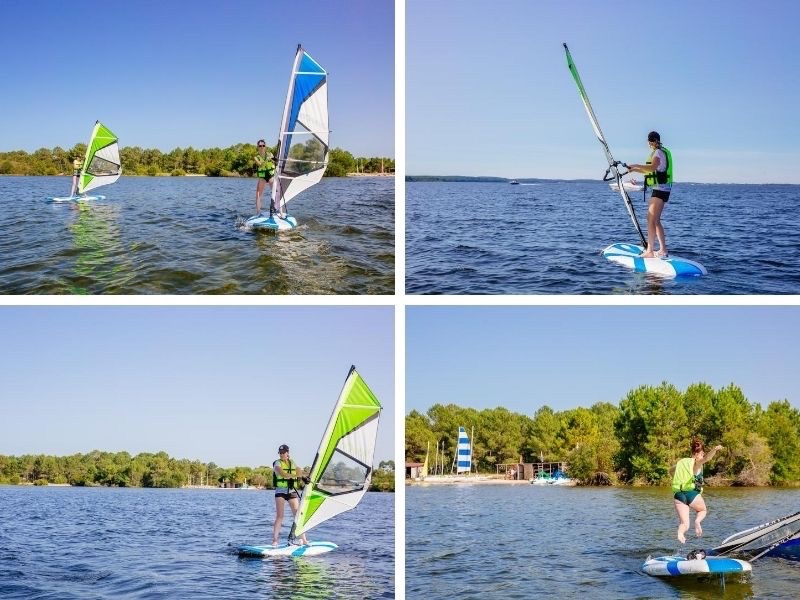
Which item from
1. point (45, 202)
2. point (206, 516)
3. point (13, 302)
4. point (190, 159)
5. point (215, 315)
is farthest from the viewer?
point (190, 159)

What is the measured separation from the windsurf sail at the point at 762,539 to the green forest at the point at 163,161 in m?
3.14

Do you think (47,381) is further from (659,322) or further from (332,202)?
(659,322)

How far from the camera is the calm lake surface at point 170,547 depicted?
11.6 feet

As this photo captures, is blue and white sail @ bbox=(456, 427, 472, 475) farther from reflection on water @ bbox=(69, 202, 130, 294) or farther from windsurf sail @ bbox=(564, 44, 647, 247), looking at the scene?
reflection on water @ bbox=(69, 202, 130, 294)

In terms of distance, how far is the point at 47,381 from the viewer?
4195mm

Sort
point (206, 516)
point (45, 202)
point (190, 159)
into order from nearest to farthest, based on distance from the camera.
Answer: point (206, 516), point (45, 202), point (190, 159)

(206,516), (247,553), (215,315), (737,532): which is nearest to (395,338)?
(215,315)

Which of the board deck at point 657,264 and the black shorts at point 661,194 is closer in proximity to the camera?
the black shorts at point 661,194

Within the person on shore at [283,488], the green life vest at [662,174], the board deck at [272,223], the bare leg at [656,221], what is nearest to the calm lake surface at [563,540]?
the person on shore at [283,488]

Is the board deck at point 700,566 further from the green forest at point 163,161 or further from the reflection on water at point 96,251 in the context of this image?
the green forest at point 163,161

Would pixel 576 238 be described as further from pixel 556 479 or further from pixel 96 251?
pixel 96 251

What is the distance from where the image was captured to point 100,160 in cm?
588

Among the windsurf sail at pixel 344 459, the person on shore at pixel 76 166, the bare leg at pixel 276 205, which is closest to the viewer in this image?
the windsurf sail at pixel 344 459

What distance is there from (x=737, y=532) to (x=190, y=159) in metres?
5.02
